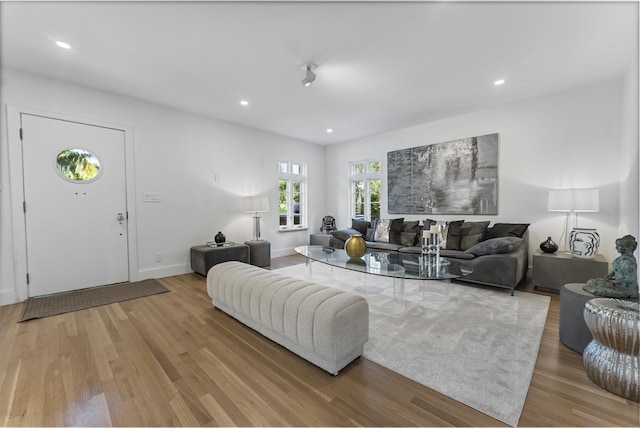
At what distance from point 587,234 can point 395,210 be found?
2919 millimetres

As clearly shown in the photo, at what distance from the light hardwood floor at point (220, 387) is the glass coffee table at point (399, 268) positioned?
93 centimetres

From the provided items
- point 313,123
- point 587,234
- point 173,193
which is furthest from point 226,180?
point 587,234

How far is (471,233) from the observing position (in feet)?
13.3

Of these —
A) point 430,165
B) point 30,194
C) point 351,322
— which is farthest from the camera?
point 430,165

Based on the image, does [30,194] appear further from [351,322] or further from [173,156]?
[351,322]

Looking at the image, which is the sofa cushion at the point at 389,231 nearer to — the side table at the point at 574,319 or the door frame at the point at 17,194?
the side table at the point at 574,319

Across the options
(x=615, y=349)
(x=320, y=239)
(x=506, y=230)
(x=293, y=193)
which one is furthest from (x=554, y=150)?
(x=293, y=193)

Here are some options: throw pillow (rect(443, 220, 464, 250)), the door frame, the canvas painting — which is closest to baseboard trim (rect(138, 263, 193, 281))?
the door frame

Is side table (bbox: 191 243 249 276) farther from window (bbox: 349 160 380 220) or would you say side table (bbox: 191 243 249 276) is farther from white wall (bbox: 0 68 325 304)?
window (bbox: 349 160 380 220)

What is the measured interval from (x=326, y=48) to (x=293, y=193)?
13.0 feet

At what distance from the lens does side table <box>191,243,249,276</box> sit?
4.02 metres

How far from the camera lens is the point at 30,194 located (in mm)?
3125

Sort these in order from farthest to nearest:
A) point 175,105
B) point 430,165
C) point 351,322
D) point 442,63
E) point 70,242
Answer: point 430,165 → point 175,105 → point 70,242 → point 442,63 → point 351,322

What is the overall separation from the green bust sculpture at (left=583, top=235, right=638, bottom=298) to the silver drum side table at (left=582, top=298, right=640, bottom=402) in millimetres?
216
